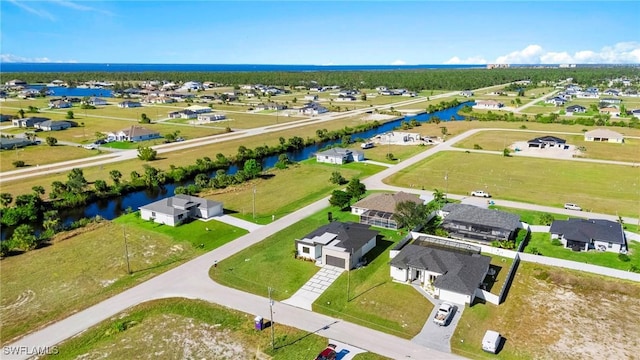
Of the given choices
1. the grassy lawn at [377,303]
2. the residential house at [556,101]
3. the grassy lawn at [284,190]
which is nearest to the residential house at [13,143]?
the grassy lawn at [284,190]

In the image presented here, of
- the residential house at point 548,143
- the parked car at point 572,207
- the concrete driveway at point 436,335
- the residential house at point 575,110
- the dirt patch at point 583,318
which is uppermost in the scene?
the residential house at point 575,110

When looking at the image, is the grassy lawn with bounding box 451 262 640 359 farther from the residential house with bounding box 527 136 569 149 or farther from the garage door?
the residential house with bounding box 527 136 569 149

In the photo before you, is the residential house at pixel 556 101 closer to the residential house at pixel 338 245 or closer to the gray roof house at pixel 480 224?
the gray roof house at pixel 480 224

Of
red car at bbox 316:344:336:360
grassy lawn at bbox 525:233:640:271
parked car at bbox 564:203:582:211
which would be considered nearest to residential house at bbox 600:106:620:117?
parked car at bbox 564:203:582:211

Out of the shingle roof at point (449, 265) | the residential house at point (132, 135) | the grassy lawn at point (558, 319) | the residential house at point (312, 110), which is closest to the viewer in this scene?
the grassy lawn at point (558, 319)

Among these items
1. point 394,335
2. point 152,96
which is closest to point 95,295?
point 394,335

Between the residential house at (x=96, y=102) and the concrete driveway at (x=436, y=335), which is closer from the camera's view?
the concrete driveway at (x=436, y=335)

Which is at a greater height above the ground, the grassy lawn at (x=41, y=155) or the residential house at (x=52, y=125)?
the residential house at (x=52, y=125)
